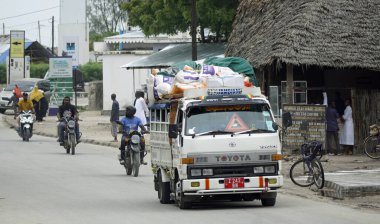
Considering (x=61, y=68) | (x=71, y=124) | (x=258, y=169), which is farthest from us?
(x=61, y=68)

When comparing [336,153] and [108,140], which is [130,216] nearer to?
[336,153]

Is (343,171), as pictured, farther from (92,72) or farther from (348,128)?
(92,72)

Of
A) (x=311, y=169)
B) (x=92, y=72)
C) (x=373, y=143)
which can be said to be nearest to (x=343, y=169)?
(x=373, y=143)

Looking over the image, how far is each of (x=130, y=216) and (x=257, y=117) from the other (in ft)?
9.23

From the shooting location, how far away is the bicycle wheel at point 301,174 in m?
21.8

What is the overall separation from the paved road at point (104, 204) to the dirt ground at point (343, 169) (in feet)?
1.84

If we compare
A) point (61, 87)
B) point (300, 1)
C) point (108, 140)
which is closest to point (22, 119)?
point (108, 140)

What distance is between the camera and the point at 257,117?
17609mm

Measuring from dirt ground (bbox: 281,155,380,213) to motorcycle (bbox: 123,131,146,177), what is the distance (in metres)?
3.46

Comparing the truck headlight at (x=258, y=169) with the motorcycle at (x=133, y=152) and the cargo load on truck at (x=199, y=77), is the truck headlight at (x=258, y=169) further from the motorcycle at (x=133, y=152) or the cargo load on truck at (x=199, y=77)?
the motorcycle at (x=133, y=152)

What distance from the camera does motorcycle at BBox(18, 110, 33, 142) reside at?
38031 millimetres

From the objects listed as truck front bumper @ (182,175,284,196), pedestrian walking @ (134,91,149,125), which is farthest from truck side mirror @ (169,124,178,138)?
pedestrian walking @ (134,91,149,125)

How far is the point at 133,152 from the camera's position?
2438 centimetres

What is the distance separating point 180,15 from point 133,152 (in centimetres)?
2523
